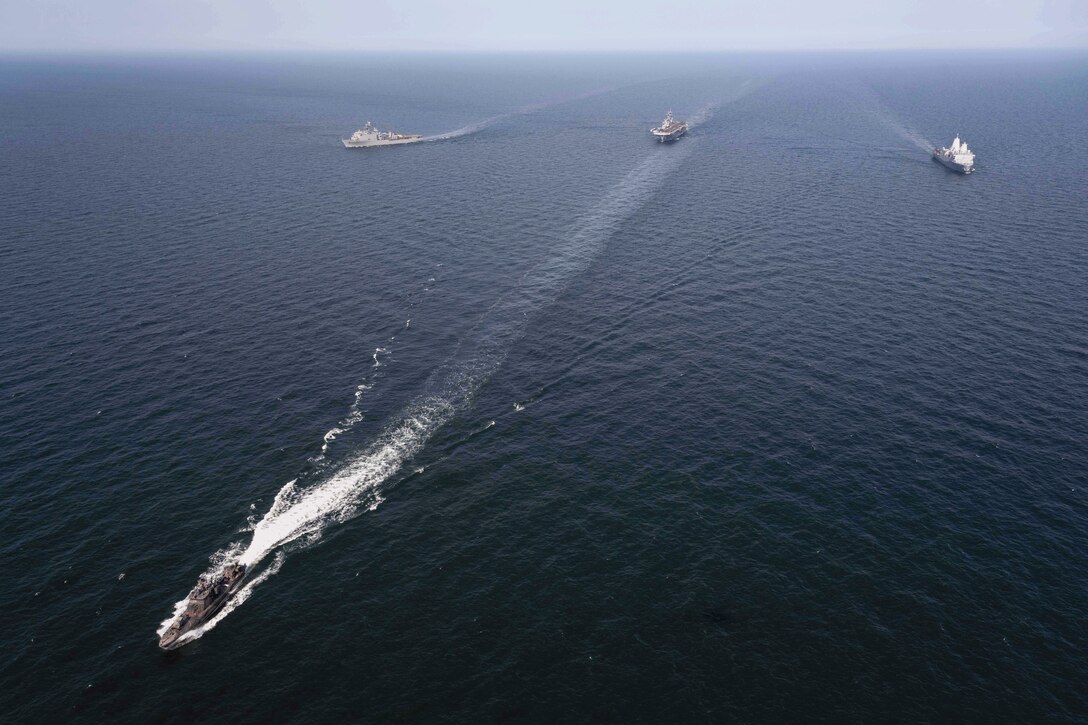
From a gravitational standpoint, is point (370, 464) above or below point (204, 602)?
above

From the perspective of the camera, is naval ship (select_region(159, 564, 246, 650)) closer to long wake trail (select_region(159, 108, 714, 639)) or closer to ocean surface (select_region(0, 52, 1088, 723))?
long wake trail (select_region(159, 108, 714, 639))

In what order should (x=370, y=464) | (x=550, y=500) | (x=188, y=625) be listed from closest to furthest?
(x=188, y=625), (x=550, y=500), (x=370, y=464)

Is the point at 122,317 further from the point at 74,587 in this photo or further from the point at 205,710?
the point at 205,710

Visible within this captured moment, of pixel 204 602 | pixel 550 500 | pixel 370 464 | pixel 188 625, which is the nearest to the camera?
pixel 188 625

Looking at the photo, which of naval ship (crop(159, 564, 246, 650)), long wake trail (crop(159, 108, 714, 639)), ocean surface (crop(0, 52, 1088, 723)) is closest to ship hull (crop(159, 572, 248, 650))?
naval ship (crop(159, 564, 246, 650))

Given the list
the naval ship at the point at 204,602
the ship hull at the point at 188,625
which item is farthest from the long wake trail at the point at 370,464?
the naval ship at the point at 204,602

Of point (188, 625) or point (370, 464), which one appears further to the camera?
point (370, 464)

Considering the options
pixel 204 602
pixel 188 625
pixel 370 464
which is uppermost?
pixel 370 464

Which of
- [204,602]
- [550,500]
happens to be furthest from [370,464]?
[204,602]

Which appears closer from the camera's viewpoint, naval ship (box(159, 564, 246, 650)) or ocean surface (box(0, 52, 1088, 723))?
ocean surface (box(0, 52, 1088, 723))

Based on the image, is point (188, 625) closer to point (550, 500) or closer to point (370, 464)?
point (370, 464)
